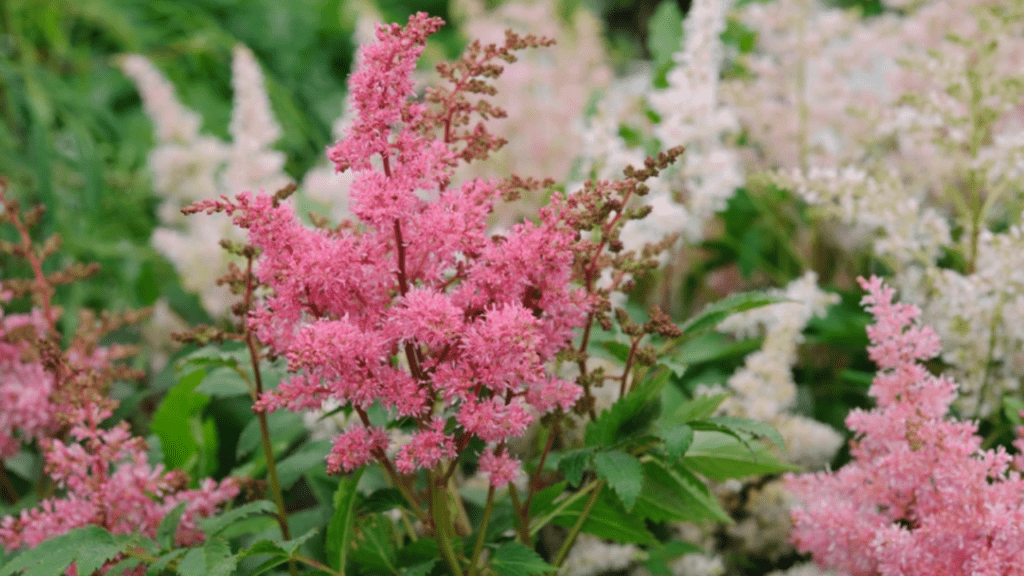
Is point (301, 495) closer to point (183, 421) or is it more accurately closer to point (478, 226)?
point (183, 421)

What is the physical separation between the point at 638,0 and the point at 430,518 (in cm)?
279

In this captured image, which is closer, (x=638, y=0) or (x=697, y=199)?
(x=697, y=199)

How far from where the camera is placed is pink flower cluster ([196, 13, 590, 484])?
57 centimetres

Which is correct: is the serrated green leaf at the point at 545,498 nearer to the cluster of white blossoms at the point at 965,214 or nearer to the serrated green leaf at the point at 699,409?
the serrated green leaf at the point at 699,409

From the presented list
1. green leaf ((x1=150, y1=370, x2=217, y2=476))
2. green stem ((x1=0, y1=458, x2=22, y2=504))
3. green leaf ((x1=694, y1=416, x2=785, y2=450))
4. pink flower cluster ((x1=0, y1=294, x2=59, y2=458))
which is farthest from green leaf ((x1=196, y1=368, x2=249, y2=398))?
green leaf ((x1=694, y1=416, x2=785, y2=450))

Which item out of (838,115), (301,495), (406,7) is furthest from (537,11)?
(406,7)

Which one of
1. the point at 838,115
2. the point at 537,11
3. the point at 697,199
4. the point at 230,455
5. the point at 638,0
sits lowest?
the point at 230,455

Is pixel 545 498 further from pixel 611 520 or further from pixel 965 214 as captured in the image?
pixel 965 214

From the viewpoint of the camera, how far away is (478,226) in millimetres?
609

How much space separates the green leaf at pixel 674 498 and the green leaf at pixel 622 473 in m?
0.12

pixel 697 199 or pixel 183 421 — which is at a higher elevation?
pixel 697 199

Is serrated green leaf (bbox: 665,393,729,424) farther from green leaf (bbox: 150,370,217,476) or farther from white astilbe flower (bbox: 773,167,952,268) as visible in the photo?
green leaf (bbox: 150,370,217,476)

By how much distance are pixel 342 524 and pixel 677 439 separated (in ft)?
0.93

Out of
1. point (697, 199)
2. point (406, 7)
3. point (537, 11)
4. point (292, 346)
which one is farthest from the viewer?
point (406, 7)
